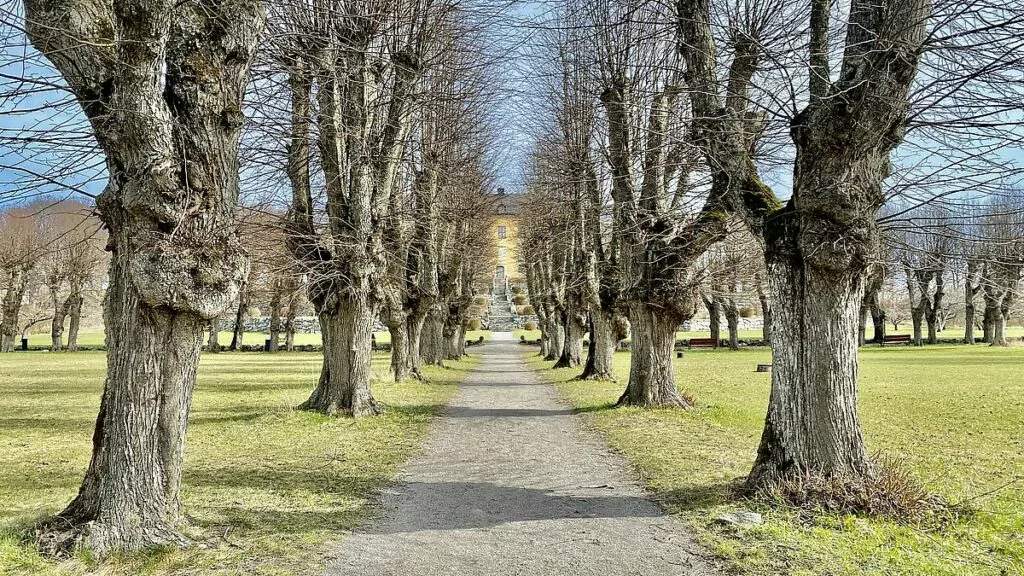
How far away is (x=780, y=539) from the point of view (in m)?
4.81

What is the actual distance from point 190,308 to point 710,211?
7813 millimetres

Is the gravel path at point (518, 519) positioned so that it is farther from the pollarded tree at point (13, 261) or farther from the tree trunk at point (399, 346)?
the pollarded tree at point (13, 261)

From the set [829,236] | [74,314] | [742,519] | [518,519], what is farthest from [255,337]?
[829,236]

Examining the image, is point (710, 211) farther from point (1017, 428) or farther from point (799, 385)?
point (1017, 428)

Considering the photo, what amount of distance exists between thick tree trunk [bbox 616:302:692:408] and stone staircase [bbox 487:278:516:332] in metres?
69.1

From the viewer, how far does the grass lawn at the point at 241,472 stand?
14.6 ft

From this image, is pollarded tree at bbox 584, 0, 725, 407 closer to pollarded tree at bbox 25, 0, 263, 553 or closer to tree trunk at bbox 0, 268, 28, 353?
pollarded tree at bbox 25, 0, 263, 553

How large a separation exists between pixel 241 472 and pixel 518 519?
137 inches

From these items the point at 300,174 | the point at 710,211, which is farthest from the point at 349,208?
the point at 710,211

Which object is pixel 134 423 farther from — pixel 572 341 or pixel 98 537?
pixel 572 341

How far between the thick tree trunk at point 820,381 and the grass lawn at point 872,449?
2.11 ft

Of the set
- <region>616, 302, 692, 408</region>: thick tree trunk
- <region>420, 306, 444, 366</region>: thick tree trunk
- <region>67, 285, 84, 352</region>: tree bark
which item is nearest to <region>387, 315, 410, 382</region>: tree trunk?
<region>420, 306, 444, 366</region>: thick tree trunk

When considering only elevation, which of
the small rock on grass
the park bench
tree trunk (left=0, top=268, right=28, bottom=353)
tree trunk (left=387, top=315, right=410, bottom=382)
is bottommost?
the small rock on grass

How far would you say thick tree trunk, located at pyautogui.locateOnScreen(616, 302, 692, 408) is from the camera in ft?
40.9
